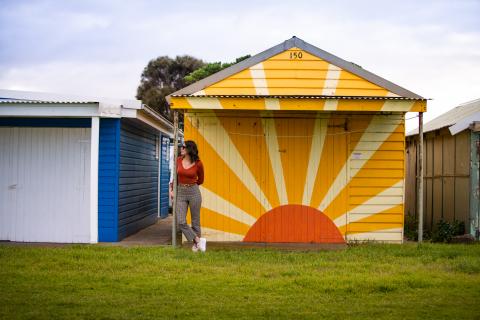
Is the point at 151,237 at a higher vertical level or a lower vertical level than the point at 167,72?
lower

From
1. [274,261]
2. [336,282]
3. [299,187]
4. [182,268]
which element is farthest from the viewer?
[299,187]

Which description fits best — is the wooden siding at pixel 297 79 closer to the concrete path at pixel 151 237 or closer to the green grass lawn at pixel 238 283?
the green grass lawn at pixel 238 283

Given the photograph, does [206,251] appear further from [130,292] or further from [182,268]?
[130,292]

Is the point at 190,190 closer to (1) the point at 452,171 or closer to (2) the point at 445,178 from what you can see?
(1) the point at 452,171

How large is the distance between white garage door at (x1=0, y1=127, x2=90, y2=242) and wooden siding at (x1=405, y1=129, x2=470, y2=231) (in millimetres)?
7718

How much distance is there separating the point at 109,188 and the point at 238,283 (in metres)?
4.97

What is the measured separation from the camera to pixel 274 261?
9672 mm

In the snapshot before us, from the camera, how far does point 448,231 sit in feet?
43.4

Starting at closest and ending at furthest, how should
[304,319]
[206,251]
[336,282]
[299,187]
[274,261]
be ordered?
[304,319]
[336,282]
[274,261]
[206,251]
[299,187]

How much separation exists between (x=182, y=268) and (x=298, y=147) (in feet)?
12.8

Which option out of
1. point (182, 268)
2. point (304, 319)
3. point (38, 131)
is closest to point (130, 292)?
point (182, 268)

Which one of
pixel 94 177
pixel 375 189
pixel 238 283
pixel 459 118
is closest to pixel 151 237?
pixel 94 177

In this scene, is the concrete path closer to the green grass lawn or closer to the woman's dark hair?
the green grass lawn

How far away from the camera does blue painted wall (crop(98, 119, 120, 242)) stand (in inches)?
473
